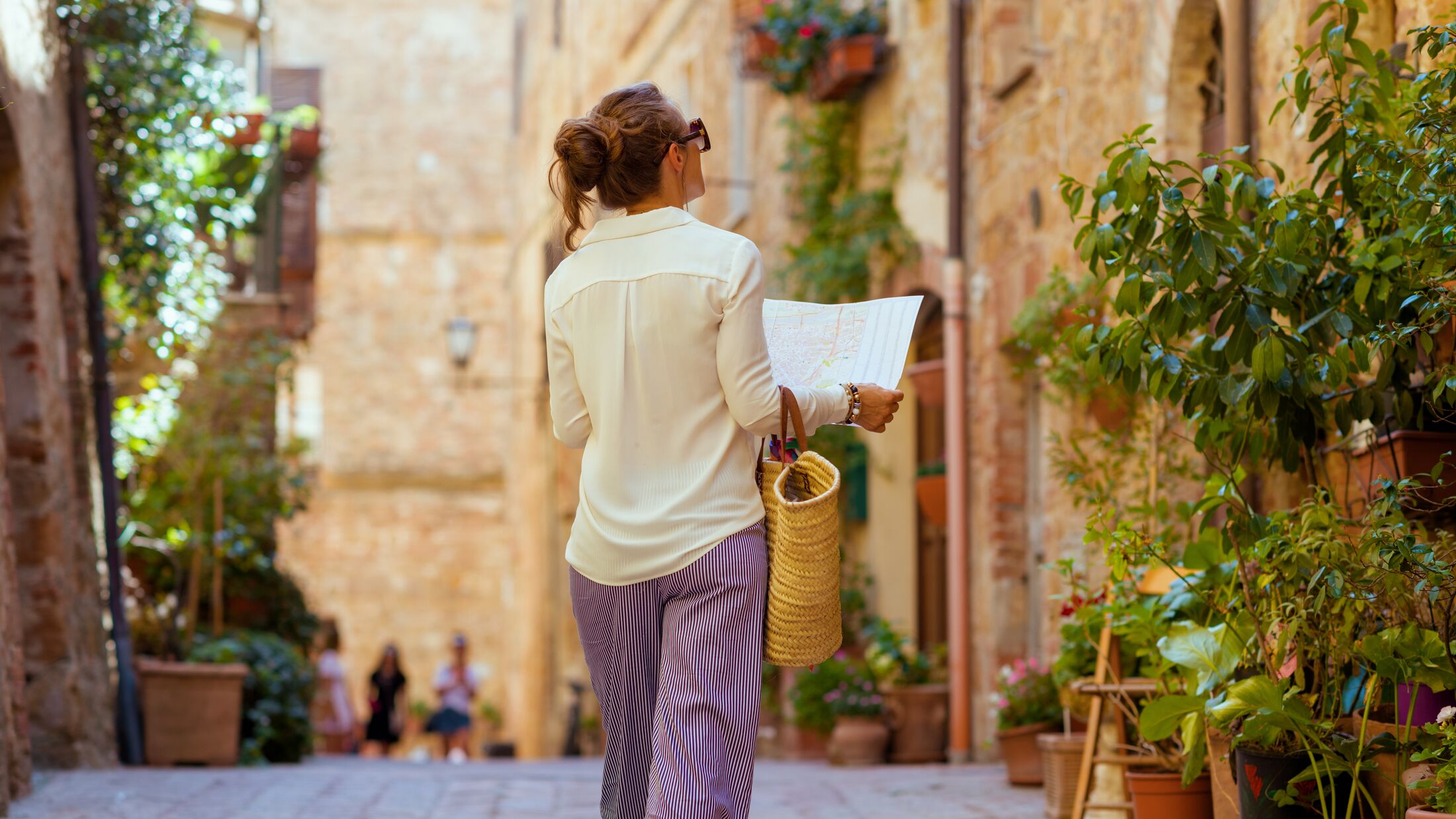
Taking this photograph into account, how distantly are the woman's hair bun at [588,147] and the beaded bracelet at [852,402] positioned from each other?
54 cm

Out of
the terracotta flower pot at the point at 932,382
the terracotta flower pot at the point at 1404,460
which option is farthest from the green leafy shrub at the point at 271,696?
the terracotta flower pot at the point at 1404,460

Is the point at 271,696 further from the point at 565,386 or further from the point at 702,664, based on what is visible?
the point at 702,664

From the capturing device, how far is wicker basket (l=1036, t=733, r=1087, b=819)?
18.5ft

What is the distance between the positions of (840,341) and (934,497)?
6.36 meters

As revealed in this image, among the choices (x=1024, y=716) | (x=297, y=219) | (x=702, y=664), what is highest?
(x=297, y=219)

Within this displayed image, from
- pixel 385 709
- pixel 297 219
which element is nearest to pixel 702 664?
pixel 385 709

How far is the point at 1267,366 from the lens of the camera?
365 centimetres

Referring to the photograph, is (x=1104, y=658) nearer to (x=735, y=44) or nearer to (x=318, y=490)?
(x=735, y=44)

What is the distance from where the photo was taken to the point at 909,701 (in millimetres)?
9250

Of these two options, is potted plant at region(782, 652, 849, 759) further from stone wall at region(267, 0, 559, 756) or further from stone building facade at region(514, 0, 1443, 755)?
stone wall at region(267, 0, 559, 756)

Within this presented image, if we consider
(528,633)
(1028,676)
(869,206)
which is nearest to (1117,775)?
(1028,676)

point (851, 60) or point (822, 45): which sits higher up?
point (822, 45)

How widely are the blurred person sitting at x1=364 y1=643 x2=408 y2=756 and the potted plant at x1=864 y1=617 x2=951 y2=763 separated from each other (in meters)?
7.35

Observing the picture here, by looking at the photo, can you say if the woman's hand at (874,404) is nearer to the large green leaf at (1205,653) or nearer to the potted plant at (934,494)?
the large green leaf at (1205,653)
